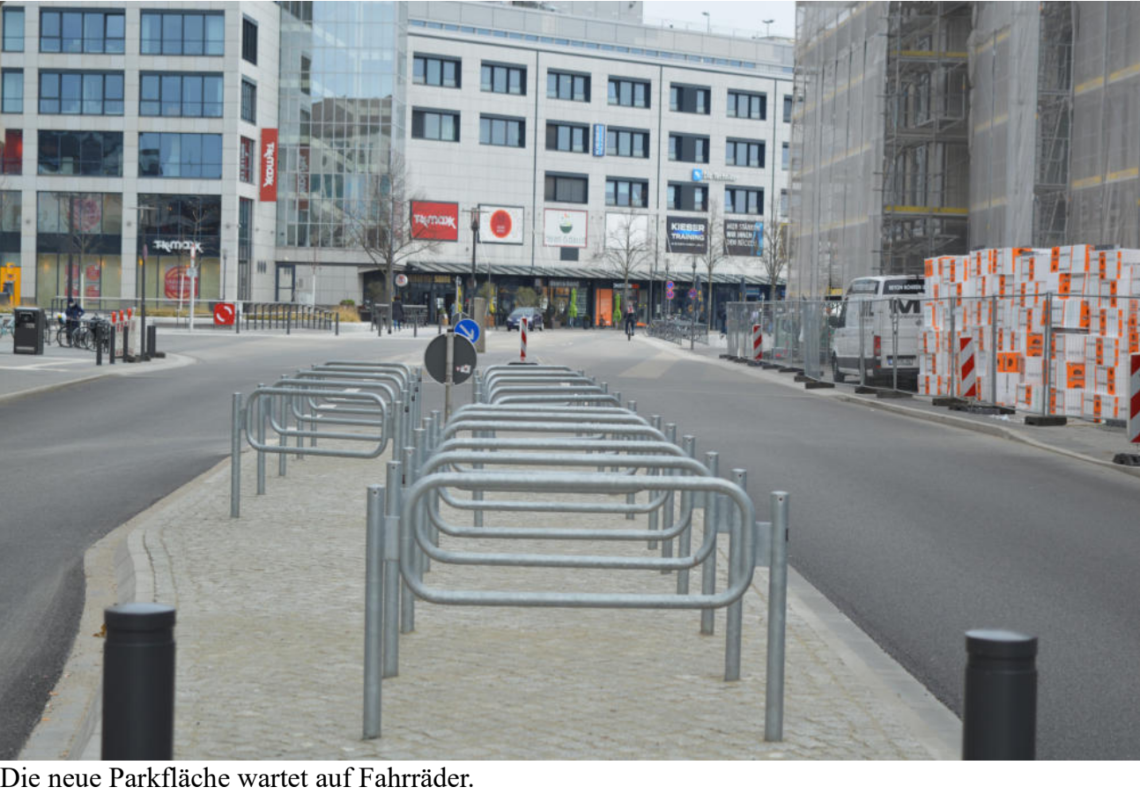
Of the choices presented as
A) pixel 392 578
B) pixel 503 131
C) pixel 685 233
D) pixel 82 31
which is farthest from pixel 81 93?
pixel 392 578

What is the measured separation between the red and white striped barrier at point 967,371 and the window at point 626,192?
242 feet

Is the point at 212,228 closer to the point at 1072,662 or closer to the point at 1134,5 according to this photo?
the point at 1134,5

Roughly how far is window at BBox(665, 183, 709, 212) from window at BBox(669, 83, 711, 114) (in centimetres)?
488

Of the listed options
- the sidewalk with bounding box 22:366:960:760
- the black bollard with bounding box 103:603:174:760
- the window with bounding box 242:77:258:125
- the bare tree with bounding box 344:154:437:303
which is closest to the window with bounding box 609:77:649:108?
the bare tree with bounding box 344:154:437:303

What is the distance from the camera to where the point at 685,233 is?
101m

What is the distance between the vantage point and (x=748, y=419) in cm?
2358

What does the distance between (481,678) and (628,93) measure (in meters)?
96.0

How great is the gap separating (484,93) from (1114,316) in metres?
75.6

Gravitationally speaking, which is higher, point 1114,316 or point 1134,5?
point 1134,5

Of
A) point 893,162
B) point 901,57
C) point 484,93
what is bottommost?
point 893,162

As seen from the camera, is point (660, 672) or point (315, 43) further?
point (315, 43)

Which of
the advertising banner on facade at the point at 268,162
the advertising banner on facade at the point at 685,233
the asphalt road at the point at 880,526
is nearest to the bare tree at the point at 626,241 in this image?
the advertising banner on facade at the point at 685,233

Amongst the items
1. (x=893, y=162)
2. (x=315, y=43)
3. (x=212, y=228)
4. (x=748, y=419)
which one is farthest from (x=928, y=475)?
(x=315, y=43)

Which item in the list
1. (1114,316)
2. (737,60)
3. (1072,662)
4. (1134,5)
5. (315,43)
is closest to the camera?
(1072,662)
